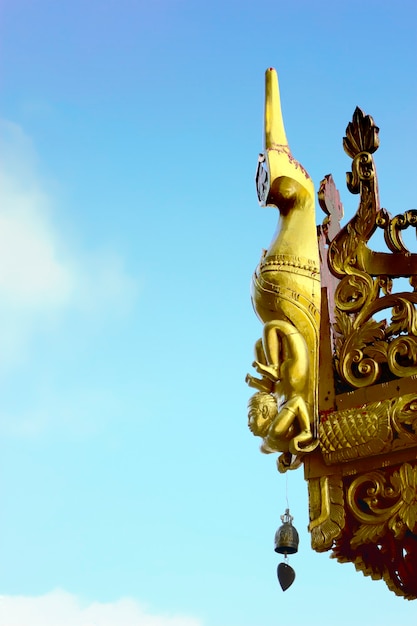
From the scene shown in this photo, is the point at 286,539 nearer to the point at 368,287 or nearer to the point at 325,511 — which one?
the point at 325,511

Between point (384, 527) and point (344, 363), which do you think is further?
point (344, 363)

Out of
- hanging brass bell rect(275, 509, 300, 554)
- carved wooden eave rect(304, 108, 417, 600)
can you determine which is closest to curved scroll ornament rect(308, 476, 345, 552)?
carved wooden eave rect(304, 108, 417, 600)

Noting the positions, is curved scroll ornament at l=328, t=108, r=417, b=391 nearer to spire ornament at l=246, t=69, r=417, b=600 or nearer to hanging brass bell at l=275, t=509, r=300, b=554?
spire ornament at l=246, t=69, r=417, b=600

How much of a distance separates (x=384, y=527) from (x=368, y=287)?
3.96 feet

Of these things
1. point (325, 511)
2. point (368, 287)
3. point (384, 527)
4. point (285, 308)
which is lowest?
point (384, 527)

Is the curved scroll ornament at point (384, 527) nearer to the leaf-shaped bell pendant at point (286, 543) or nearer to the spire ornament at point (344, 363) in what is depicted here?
the spire ornament at point (344, 363)

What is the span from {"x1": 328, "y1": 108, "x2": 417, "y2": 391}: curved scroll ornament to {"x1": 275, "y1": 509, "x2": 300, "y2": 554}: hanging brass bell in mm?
754

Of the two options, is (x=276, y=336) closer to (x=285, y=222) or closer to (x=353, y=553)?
(x=285, y=222)

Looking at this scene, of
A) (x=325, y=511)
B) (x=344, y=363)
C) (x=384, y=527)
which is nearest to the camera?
(x=384, y=527)

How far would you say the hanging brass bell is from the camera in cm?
558

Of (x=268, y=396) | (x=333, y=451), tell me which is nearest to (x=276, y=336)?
(x=268, y=396)

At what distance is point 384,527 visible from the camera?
5.13 metres

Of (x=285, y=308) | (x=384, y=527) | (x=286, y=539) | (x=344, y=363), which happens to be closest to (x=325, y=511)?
(x=384, y=527)

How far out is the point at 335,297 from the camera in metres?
5.70
